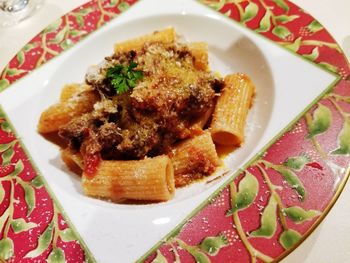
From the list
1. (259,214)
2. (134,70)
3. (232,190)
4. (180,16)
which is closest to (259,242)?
(259,214)

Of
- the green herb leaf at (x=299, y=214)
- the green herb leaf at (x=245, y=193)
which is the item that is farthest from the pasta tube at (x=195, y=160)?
the green herb leaf at (x=299, y=214)

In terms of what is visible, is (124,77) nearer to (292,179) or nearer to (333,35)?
(292,179)

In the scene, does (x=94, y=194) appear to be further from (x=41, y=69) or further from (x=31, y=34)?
(x=31, y=34)

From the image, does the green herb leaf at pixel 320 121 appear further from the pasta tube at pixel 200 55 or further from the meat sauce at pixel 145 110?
the pasta tube at pixel 200 55

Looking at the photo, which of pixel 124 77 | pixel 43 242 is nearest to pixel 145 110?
pixel 124 77

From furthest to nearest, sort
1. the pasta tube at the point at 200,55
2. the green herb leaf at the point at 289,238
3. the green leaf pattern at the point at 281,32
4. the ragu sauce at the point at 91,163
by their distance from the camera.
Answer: the pasta tube at the point at 200,55 → the green leaf pattern at the point at 281,32 → the ragu sauce at the point at 91,163 → the green herb leaf at the point at 289,238

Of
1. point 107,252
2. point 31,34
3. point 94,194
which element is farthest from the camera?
point 31,34
